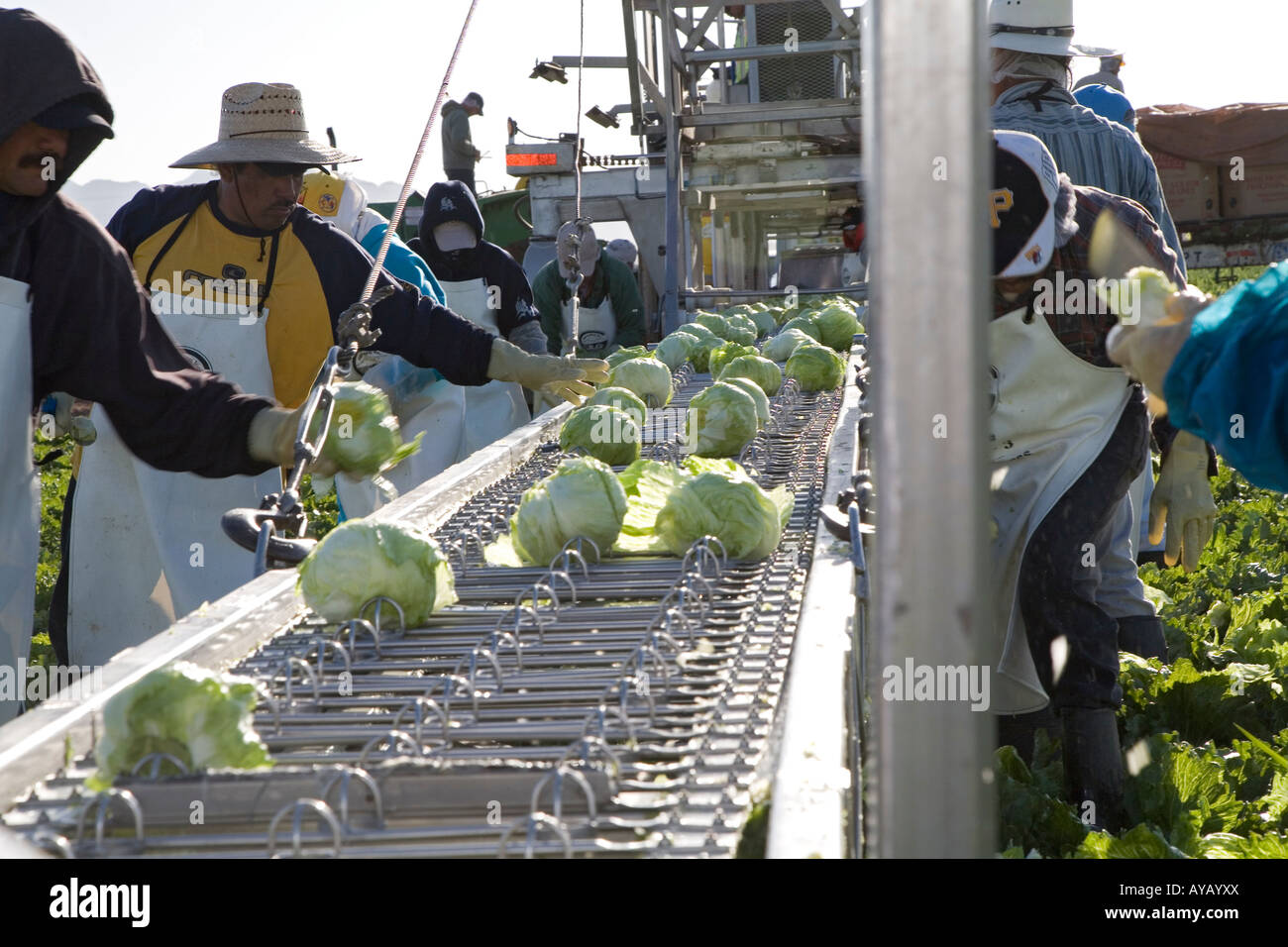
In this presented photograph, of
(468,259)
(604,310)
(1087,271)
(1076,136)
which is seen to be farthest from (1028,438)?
(604,310)

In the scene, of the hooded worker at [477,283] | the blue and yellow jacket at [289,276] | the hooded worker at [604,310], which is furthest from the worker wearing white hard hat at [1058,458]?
the hooded worker at [604,310]

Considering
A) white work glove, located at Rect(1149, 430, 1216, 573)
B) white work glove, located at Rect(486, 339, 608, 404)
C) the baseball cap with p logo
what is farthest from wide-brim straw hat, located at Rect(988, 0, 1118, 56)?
white work glove, located at Rect(486, 339, 608, 404)

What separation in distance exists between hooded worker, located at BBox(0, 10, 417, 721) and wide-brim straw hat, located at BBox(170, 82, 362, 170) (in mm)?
1079

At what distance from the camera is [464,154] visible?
561 inches

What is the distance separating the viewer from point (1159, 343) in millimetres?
1818

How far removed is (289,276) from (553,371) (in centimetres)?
111

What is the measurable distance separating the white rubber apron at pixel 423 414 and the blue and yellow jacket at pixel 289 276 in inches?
68.4

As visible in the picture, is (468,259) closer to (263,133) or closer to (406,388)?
(406,388)

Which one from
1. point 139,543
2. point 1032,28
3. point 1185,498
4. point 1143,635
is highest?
point 1032,28

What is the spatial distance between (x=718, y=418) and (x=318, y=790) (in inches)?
113

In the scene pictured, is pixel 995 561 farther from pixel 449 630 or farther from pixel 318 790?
pixel 318 790

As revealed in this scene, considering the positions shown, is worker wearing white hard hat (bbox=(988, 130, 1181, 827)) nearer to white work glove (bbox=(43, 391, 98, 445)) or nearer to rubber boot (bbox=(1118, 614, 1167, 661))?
rubber boot (bbox=(1118, 614, 1167, 661))

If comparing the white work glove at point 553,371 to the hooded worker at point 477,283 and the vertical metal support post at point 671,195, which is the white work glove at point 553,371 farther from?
the vertical metal support post at point 671,195

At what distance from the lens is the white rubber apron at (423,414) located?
6.43 m
